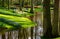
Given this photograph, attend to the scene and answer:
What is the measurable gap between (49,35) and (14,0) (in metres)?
30.3

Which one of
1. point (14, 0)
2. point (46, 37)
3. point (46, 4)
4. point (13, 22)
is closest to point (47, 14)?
point (46, 4)

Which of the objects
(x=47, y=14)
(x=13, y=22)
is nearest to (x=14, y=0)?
(x=47, y=14)

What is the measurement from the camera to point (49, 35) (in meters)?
10.8

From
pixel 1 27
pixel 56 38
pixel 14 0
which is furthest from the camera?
pixel 14 0

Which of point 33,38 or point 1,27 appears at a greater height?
point 1,27

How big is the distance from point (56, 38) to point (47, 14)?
5.36ft

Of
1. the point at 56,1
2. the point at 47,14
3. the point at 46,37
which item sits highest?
the point at 56,1

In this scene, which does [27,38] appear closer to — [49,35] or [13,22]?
[49,35]

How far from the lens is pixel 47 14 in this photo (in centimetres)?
1112

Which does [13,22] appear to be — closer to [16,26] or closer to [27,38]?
[16,26]

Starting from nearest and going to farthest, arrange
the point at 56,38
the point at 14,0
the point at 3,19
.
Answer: the point at 3,19 < the point at 56,38 < the point at 14,0

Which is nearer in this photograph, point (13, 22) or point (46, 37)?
point (13, 22)

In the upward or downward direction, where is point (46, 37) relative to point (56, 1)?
downward

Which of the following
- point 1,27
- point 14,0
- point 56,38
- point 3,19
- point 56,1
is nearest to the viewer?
point 1,27
